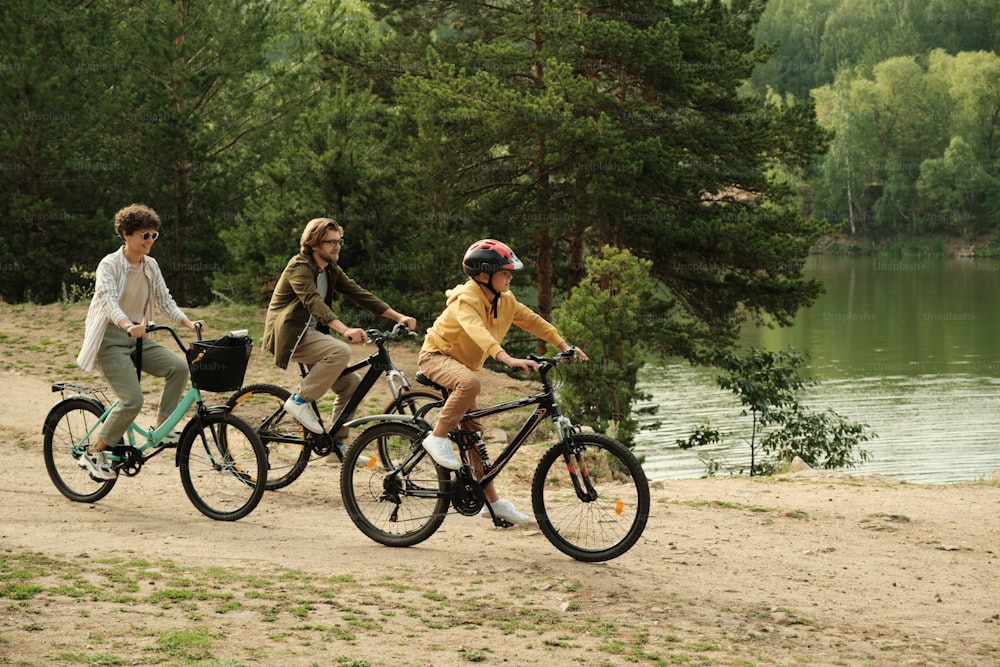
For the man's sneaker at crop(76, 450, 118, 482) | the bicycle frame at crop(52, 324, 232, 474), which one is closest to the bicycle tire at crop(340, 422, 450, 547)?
the bicycle frame at crop(52, 324, 232, 474)

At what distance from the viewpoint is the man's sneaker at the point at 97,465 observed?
7.70m

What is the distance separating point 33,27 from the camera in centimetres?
2112

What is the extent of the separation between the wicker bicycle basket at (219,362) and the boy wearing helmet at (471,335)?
50.3 inches

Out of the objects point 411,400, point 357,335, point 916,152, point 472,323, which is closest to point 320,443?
point 411,400

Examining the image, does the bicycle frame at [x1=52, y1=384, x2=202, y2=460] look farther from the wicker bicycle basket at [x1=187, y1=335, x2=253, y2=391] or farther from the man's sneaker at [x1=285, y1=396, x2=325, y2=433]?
the man's sneaker at [x1=285, y1=396, x2=325, y2=433]

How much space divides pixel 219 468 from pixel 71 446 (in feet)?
4.25

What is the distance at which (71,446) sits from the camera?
8062mm

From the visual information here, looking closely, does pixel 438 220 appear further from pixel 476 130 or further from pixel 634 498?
pixel 634 498

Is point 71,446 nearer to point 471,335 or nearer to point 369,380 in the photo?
point 369,380

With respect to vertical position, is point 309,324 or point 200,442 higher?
point 309,324

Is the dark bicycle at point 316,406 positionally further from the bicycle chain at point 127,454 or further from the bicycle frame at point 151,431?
the bicycle chain at point 127,454

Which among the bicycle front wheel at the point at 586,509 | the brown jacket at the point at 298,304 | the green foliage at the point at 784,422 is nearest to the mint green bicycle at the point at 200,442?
the brown jacket at the point at 298,304

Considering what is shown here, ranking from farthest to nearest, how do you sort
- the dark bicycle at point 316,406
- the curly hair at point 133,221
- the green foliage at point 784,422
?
the green foliage at point 784,422, the dark bicycle at point 316,406, the curly hair at point 133,221

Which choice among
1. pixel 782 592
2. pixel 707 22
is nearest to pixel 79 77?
pixel 707 22
